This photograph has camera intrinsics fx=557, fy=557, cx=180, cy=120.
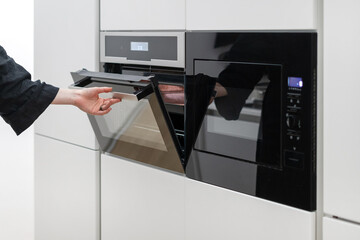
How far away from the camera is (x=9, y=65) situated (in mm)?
1543

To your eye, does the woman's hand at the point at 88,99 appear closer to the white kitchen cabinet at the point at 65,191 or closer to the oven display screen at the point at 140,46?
the oven display screen at the point at 140,46

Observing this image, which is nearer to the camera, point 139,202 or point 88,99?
point 88,99

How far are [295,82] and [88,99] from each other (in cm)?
66

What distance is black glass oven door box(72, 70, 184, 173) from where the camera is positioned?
1.61 m

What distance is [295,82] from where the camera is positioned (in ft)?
4.33

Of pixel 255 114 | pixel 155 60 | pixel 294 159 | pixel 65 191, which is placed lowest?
pixel 65 191

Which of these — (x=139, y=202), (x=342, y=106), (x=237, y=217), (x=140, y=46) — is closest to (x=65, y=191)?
(x=139, y=202)

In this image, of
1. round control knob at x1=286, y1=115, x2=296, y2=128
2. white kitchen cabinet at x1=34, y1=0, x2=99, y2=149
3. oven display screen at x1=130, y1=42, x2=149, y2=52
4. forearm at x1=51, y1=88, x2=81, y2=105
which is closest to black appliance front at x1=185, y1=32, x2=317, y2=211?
round control knob at x1=286, y1=115, x2=296, y2=128

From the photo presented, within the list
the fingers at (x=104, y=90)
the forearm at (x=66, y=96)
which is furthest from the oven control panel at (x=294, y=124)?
the forearm at (x=66, y=96)

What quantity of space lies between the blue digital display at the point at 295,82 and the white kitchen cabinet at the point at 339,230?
0.32 meters

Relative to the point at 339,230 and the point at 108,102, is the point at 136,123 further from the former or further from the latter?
the point at 339,230

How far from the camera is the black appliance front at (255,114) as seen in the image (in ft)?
4.32

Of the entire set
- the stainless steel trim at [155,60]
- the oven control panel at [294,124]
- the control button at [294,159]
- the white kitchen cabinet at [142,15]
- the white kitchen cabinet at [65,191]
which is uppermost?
the white kitchen cabinet at [142,15]

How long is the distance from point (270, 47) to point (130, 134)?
2.12ft
